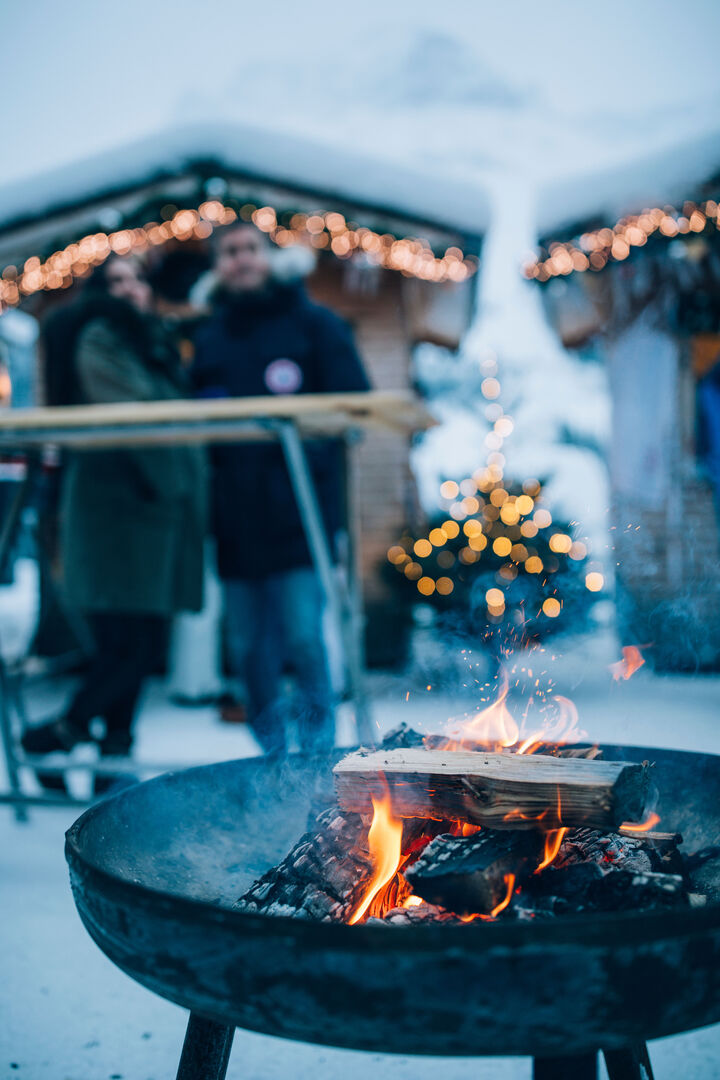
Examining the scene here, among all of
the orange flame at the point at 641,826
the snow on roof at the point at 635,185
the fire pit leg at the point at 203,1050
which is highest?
the snow on roof at the point at 635,185

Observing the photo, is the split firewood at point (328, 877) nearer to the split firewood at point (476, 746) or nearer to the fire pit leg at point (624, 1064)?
the split firewood at point (476, 746)

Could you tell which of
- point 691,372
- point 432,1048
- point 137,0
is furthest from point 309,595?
point 137,0

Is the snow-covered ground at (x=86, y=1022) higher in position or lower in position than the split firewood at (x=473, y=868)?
lower

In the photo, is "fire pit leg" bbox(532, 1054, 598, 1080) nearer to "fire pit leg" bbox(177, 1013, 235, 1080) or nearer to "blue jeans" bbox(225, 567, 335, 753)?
"fire pit leg" bbox(177, 1013, 235, 1080)

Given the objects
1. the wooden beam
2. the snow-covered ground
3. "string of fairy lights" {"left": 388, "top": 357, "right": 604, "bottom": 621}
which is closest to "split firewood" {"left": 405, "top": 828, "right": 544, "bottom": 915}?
the snow-covered ground

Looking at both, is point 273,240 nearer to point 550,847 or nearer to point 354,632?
point 354,632

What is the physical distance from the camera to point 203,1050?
894mm

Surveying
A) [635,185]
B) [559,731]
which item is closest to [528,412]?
[635,185]

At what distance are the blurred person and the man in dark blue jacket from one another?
6.7 inches

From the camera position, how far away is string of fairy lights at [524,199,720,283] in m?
4.44

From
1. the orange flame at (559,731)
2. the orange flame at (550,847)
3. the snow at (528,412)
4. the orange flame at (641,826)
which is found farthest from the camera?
the snow at (528,412)

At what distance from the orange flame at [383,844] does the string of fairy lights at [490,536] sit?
3279 mm

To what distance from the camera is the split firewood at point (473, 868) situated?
878 mm

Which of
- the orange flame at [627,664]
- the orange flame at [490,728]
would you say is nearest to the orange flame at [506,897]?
the orange flame at [490,728]
